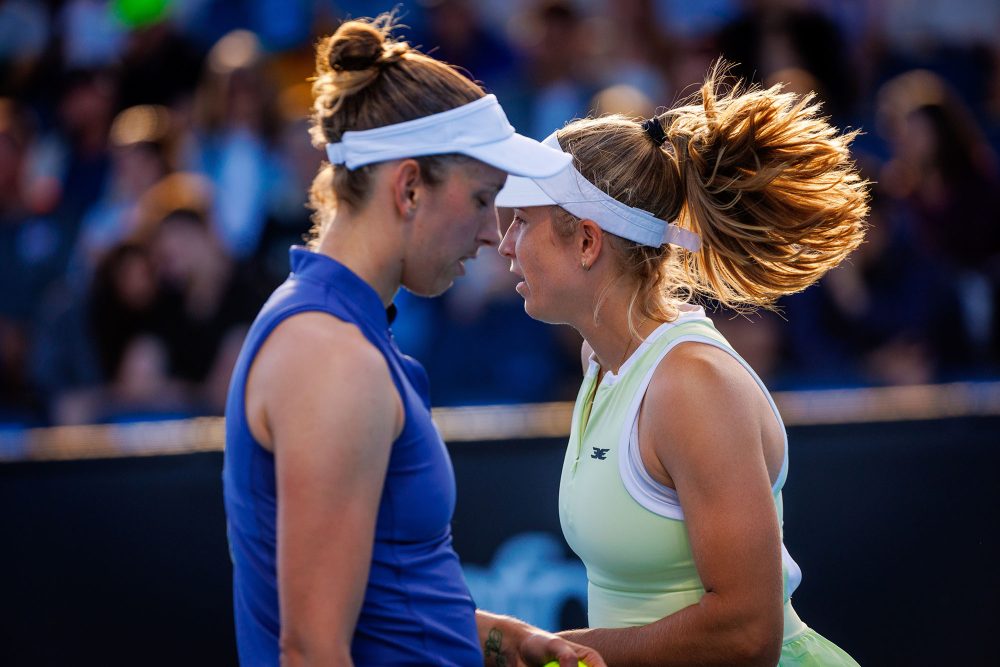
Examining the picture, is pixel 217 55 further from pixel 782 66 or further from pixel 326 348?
pixel 326 348

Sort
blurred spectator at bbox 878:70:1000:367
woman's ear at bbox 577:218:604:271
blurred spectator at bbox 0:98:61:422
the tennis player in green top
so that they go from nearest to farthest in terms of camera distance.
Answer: the tennis player in green top, woman's ear at bbox 577:218:604:271, blurred spectator at bbox 878:70:1000:367, blurred spectator at bbox 0:98:61:422

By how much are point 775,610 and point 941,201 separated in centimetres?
377

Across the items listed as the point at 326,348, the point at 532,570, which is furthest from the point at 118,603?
the point at 326,348

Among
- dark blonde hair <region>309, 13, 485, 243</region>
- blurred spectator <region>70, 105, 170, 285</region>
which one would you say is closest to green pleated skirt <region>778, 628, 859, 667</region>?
dark blonde hair <region>309, 13, 485, 243</region>

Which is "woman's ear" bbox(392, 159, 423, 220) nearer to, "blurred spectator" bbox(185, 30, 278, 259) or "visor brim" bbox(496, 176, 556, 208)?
"visor brim" bbox(496, 176, 556, 208)

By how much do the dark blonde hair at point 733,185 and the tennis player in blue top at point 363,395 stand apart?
48 cm

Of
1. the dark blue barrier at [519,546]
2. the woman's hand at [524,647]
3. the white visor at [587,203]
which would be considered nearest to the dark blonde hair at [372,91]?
the white visor at [587,203]

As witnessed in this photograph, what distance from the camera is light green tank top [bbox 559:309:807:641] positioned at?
2314 mm

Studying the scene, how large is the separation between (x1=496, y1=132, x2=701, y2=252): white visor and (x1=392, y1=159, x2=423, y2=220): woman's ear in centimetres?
54

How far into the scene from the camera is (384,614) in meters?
1.90

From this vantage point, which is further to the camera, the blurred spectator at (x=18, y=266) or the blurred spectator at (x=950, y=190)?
the blurred spectator at (x=18, y=266)

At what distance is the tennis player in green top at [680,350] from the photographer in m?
2.21

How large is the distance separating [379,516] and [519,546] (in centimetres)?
174

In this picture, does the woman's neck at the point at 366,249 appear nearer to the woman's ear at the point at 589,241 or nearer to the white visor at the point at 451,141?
the white visor at the point at 451,141
